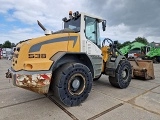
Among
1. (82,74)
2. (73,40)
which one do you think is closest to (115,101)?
(82,74)

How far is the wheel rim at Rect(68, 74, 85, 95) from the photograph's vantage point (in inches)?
141

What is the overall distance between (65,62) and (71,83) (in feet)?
1.79

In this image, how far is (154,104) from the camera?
372cm

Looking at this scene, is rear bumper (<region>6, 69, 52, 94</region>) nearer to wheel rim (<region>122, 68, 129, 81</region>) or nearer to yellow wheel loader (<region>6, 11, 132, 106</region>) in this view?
yellow wheel loader (<region>6, 11, 132, 106</region>)

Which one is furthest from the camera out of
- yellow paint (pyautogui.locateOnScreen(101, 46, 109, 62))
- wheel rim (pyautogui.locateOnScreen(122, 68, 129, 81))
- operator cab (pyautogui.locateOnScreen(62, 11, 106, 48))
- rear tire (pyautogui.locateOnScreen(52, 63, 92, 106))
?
wheel rim (pyautogui.locateOnScreen(122, 68, 129, 81))

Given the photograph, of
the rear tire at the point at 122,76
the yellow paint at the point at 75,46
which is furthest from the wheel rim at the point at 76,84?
the rear tire at the point at 122,76

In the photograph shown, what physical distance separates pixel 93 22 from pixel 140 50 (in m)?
16.8

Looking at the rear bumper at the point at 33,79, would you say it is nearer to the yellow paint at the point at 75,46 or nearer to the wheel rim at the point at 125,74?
the yellow paint at the point at 75,46

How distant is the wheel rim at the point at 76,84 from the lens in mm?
3584

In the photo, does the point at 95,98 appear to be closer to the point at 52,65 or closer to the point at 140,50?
the point at 52,65

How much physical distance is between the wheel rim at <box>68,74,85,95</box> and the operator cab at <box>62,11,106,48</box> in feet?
3.51

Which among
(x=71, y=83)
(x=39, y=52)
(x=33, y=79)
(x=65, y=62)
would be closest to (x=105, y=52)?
(x=65, y=62)

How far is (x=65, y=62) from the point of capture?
374 cm

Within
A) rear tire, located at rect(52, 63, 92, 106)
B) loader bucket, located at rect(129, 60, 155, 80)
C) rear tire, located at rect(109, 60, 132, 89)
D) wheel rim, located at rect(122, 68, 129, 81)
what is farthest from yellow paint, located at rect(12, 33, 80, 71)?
loader bucket, located at rect(129, 60, 155, 80)
